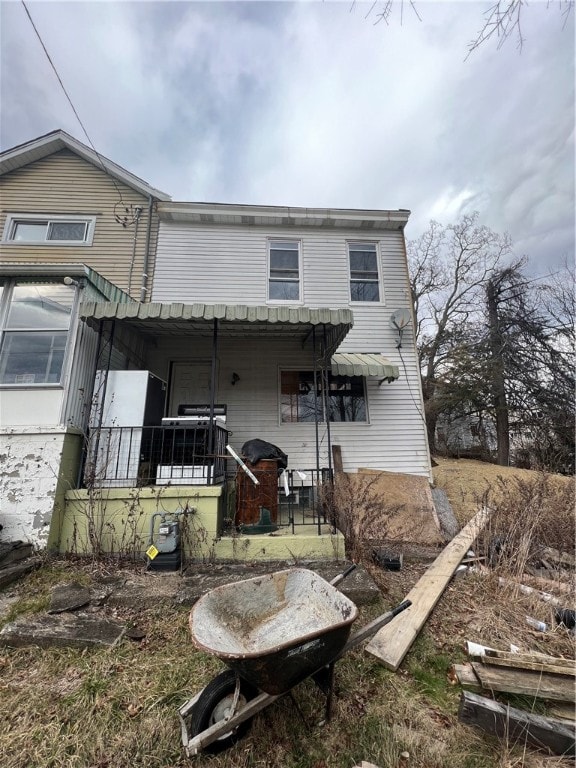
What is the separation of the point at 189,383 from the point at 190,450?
245cm

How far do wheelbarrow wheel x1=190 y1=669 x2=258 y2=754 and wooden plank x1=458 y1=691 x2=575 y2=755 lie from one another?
1.37 metres

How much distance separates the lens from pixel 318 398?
7.27 m

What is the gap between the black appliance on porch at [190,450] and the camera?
4.61m

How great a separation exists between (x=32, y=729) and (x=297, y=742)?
1.62m

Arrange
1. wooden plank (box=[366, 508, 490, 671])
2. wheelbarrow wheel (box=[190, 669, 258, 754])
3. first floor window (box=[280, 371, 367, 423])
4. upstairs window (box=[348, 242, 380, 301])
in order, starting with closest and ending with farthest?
1. wheelbarrow wheel (box=[190, 669, 258, 754])
2. wooden plank (box=[366, 508, 490, 671])
3. first floor window (box=[280, 371, 367, 423])
4. upstairs window (box=[348, 242, 380, 301])

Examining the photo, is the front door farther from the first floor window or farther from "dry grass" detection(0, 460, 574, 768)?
"dry grass" detection(0, 460, 574, 768)

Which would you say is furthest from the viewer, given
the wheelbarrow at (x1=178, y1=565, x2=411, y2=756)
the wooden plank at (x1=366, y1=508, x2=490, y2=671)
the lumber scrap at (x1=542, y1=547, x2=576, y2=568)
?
the lumber scrap at (x1=542, y1=547, x2=576, y2=568)

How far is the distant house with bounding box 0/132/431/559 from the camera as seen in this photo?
4.37 metres

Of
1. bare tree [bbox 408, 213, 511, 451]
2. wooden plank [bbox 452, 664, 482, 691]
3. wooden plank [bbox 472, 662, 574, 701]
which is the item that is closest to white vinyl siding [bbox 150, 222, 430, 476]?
wooden plank [bbox 452, 664, 482, 691]

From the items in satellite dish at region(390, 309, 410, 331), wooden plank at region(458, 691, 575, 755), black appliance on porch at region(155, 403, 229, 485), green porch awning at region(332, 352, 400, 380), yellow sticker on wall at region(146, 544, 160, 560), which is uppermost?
satellite dish at region(390, 309, 410, 331)

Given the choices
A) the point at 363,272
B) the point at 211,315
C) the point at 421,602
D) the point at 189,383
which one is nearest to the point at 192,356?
the point at 189,383

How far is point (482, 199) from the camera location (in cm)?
1744

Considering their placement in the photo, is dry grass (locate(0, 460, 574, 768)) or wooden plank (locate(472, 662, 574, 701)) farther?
wooden plank (locate(472, 662, 574, 701))

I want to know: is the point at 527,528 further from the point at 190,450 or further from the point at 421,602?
the point at 190,450
